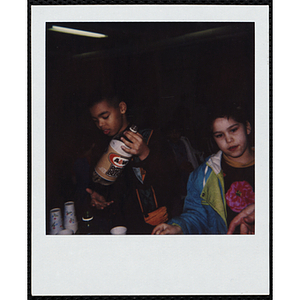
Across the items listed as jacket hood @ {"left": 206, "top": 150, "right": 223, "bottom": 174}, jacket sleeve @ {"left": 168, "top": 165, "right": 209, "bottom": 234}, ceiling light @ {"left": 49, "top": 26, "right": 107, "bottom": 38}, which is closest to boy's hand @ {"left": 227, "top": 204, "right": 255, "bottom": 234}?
jacket sleeve @ {"left": 168, "top": 165, "right": 209, "bottom": 234}

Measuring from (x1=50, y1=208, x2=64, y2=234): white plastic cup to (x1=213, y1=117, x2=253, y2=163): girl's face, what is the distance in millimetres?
963

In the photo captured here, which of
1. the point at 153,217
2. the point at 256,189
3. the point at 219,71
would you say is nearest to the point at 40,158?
the point at 153,217

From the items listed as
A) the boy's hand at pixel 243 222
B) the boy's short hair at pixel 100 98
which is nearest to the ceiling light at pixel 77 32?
the boy's short hair at pixel 100 98

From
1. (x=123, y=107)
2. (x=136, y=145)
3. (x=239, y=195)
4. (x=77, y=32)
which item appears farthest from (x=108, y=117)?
(x=239, y=195)

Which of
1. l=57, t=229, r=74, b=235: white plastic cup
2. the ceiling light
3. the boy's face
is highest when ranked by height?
the ceiling light

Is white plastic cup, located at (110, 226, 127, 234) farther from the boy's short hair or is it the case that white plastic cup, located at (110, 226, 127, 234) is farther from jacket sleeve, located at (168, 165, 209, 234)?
the boy's short hair

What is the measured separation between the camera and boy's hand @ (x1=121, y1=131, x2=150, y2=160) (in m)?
1.62

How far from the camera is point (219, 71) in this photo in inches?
63.2

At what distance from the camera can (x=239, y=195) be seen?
64.2 inches

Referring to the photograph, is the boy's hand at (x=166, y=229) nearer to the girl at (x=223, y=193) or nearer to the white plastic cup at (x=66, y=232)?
the girl at (x=223, y=193)

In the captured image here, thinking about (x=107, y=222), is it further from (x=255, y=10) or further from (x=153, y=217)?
(x=255, y=10)

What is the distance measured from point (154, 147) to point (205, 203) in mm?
417

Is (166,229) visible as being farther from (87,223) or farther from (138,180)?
(87,223)

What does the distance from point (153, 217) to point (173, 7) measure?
1.15m
